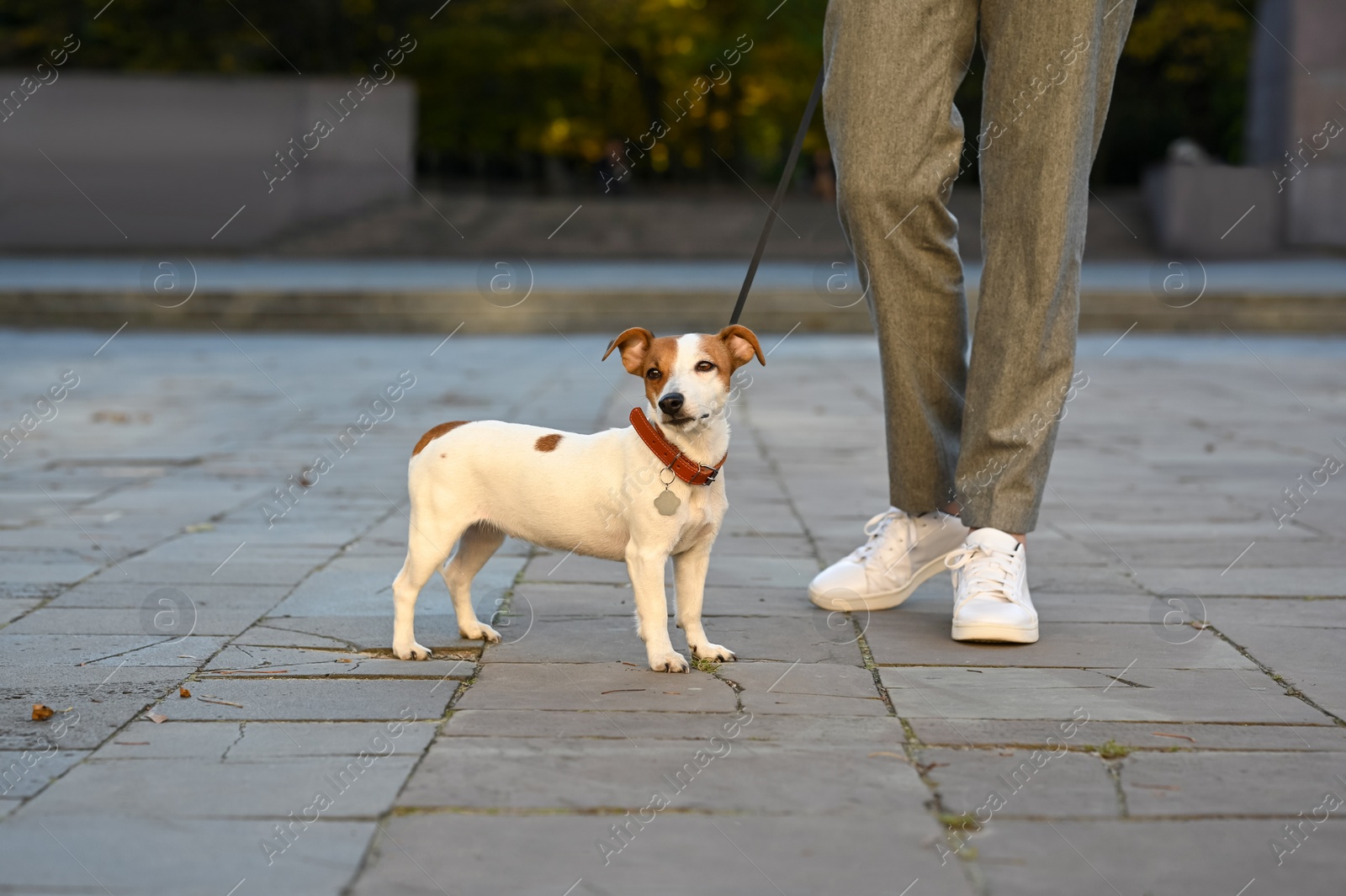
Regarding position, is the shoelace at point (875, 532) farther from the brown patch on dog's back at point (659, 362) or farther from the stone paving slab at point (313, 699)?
the stone paving slab at point (313, 699)

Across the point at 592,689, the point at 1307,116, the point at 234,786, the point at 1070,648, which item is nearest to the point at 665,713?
the point at 592,689

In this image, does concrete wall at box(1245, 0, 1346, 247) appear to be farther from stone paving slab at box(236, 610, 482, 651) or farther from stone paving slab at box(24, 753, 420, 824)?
stone paving slab at box(24, 753, 420, 824)

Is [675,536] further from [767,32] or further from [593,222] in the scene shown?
[767,32]

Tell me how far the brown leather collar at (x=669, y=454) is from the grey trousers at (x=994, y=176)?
723mm

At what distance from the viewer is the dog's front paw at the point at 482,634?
3.09 m

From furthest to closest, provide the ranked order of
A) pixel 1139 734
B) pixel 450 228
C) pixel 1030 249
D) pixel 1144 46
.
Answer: pixel 1144 46, pixel 450 228, pixel 1030 249, pixel 1139 734

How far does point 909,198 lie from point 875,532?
841mm

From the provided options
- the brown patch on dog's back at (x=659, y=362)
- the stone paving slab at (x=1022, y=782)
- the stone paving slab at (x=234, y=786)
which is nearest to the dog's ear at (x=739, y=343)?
the brown patch on dog's back at (x=659, y=362)

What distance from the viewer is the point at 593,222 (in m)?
24.9

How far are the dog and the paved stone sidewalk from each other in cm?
16

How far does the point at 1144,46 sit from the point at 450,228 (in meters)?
14.9

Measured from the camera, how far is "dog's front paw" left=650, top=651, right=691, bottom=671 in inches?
110

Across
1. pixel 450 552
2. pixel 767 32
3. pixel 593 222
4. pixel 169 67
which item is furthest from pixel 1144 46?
pixel 450 552

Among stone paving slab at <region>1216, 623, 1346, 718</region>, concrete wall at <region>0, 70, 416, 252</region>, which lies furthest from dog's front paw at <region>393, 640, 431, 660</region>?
concrete wall at <region>0, 70, 416, 252</region>
